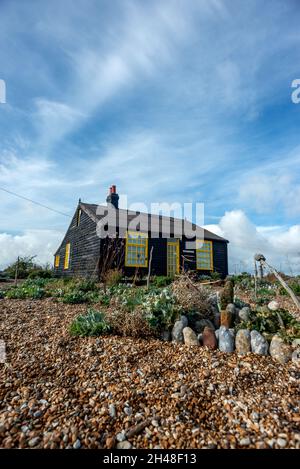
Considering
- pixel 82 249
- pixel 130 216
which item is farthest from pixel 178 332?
pixel 130 216

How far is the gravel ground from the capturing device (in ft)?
5.99

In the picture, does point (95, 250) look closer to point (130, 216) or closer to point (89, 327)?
point (130, 216)

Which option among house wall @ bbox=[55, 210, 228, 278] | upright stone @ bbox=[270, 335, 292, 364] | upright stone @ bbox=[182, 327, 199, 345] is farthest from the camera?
house wall @ bbox=[55, 210, 228, 278]

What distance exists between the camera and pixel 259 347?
123 inches

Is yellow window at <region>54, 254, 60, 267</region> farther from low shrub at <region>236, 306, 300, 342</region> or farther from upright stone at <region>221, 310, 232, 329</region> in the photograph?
low shrub at <region>236, 306, 300, 342</region>

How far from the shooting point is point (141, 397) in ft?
7.43

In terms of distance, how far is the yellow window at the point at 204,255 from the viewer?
47.5 feet

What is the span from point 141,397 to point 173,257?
1144cm

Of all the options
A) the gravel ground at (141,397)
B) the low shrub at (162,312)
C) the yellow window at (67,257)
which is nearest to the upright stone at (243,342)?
the gravel ground at (141,397)

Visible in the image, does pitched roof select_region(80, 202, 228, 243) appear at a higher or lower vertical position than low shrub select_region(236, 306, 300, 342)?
higher

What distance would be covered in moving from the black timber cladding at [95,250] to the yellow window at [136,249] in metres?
0.27

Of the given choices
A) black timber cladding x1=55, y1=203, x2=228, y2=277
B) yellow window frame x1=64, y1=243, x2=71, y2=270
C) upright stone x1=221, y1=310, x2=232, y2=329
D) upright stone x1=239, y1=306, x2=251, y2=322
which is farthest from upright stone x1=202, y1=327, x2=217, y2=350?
yellow window frame x1=64, y1=243, x2=71, y2=270

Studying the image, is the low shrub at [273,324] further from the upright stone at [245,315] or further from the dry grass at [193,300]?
the dry grass at [193,300]
